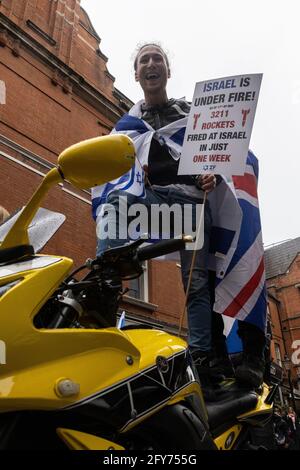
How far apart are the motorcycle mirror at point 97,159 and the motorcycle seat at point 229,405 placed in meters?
1.28

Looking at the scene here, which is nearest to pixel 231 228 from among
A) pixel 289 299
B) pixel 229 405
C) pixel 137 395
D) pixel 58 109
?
pixel 229 405

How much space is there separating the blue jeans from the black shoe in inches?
11.5

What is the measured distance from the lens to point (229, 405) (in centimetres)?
202

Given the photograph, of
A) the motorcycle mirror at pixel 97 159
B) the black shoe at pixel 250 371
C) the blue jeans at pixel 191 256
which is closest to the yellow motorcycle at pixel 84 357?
the motorcycle mirror at pixel 97 159

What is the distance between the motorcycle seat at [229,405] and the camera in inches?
74.7

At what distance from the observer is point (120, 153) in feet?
3.74

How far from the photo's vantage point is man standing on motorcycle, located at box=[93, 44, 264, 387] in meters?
2.26

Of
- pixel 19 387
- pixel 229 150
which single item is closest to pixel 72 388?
pixel 19 387

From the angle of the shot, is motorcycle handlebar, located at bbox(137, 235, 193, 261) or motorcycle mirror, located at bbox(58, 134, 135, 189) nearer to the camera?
motorcycle mirror, located at bbox(58, 134, 135, 189)

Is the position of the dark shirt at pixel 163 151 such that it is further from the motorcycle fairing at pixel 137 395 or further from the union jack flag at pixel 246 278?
the motorcycle fairing at pixel 137 395

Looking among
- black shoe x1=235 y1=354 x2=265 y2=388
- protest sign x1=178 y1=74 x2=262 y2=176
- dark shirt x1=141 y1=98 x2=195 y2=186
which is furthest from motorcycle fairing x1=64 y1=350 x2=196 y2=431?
dark shirt x1=141 y1=98 x2=195 y2=186

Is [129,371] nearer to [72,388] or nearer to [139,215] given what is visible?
[72,388]

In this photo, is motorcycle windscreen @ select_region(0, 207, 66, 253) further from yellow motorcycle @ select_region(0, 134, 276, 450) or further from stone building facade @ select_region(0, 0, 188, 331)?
stone building facade @ select_region(0, 0, 188, 331)

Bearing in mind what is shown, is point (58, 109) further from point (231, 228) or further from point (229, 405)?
point (229, 405)
